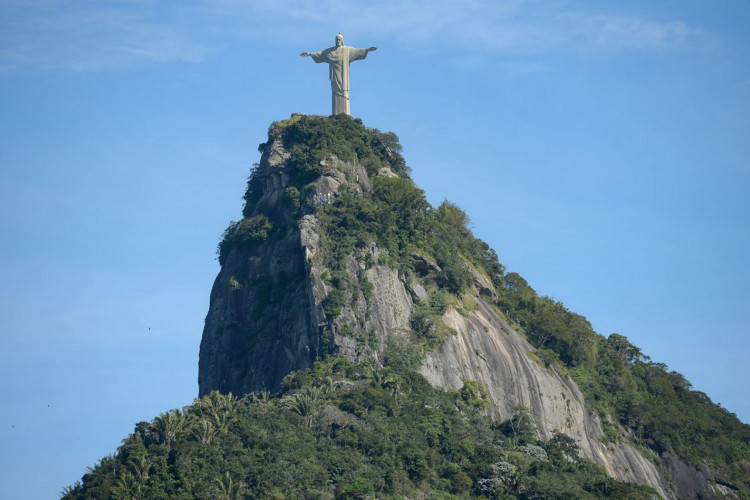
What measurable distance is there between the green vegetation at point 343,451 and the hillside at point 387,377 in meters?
0.13

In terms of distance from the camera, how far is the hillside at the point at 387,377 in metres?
91.2

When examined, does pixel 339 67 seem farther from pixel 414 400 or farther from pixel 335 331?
pixel 414 400

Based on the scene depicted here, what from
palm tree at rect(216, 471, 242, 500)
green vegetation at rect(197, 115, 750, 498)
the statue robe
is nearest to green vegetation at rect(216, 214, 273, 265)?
green vegetation at rect(197, 115, 750, 498)

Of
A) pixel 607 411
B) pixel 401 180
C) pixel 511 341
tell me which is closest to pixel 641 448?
pixel 607 411

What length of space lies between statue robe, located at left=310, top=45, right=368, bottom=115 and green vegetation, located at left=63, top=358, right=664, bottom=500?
26.2 meters

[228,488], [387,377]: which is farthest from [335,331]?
[228,488]

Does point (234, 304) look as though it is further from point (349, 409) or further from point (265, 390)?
point (349, 409)

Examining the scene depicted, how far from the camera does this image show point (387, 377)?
102438 millimetres

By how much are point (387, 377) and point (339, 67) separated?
28.9 m

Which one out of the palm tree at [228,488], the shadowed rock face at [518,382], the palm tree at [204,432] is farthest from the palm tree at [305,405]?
the shadowed rock face at [518,382]

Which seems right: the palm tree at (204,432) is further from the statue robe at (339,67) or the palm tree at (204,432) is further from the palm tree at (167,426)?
the statue robe at (339,67)

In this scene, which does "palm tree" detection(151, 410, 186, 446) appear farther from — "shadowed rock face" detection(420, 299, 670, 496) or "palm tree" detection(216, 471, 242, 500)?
"shadowed rock face" detection(420, 299, 670, 496)

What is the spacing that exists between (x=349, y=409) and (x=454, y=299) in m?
18.7

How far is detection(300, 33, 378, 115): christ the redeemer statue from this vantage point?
120688mm
